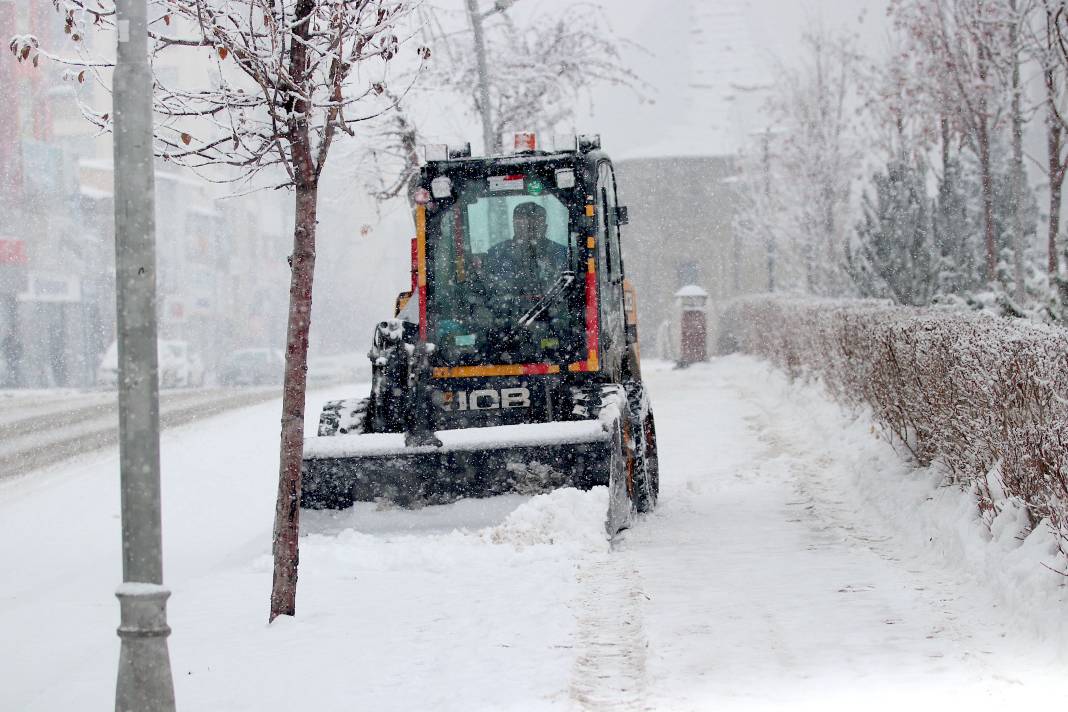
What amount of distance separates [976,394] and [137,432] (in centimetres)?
527

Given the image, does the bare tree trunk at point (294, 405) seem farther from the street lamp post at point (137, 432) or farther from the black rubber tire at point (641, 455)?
the black rubber tire at point (641, 455)

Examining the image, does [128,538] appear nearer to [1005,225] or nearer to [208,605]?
[208,605]

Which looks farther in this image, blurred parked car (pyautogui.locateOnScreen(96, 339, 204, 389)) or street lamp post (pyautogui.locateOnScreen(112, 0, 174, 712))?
blurred parked car (pyautogui.locateOnScreen(96, 339, 204, 389))

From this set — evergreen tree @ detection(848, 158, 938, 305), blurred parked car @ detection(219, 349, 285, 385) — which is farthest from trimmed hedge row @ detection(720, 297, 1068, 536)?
blurred parked car @ detection(219, 349, 285, 385)

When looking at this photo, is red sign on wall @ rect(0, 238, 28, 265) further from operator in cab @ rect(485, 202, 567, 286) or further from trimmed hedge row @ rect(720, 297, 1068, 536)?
operator in cab @ rect(485, 202, 567, 286)

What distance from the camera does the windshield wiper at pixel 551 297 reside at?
9.86 meters

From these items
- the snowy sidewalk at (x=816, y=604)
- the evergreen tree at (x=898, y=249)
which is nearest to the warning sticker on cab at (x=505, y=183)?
the snowy sidewalk at (x=816, y=604)

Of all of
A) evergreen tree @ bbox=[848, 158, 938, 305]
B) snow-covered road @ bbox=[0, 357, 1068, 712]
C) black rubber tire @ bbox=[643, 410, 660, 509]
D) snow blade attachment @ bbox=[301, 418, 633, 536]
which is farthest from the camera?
evergreen tree @ bbox=[848, 158, 938, 305]

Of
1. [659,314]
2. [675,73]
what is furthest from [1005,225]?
[675,73]

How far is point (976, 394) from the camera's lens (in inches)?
314

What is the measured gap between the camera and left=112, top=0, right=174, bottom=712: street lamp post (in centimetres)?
489

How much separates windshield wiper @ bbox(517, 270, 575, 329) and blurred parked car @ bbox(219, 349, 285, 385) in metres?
32.8

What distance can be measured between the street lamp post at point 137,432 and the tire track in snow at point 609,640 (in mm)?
1801

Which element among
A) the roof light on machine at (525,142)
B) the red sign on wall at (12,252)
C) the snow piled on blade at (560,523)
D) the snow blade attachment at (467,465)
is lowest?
the snow piled on blade at (560,523)
